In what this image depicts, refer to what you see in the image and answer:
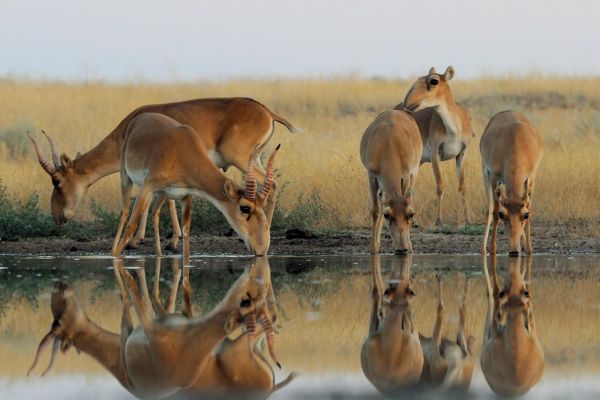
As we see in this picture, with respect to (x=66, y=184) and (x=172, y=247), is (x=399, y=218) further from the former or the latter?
(x=66, y=184)

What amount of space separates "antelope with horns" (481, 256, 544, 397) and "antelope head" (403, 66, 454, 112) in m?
8.45

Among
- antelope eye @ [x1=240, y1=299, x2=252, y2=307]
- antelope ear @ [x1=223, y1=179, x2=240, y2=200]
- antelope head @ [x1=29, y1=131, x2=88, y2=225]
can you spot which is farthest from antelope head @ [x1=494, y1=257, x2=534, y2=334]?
antelope head @ [x1=29, y1=131, x2=88, y2=225]

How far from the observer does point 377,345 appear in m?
8.16

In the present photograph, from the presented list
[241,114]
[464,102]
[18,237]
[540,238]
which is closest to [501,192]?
[540,238]

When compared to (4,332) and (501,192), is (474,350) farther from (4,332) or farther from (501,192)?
(501,192)

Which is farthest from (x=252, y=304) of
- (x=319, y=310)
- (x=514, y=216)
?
(x=514, y=216)

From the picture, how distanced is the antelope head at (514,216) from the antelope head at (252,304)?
2.77 m

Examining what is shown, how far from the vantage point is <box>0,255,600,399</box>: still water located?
6855mm

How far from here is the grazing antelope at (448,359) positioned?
22.8 feet

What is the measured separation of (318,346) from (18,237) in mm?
10534

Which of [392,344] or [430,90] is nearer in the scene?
[392,344]

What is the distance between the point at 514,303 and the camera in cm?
1038

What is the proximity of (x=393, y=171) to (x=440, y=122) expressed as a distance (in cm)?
662

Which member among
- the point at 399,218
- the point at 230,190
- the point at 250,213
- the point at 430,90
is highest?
the point at 430,90
